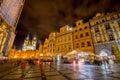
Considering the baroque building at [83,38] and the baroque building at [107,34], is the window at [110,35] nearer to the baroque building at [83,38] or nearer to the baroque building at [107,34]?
the baroque building at [107,34]

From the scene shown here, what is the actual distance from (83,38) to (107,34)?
705 centimetres

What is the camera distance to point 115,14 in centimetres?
2300

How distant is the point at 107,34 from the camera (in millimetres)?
23656

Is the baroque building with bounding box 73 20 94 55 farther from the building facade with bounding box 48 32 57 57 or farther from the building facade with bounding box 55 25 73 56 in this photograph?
the building facade with bounding box 48 32 57 57

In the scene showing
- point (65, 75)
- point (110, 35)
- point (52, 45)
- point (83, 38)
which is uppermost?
point (83, 38)

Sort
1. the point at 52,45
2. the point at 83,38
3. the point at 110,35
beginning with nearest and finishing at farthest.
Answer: the point at 110,35
the point at 83,38
the point at 52,45

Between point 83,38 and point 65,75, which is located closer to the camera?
point 65,75

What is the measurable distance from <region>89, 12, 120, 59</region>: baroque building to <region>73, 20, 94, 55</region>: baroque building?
1577mm

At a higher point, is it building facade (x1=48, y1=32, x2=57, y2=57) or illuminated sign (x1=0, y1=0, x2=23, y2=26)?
illuminated sign (x1=0, y1=0, x2=23, y2=26)

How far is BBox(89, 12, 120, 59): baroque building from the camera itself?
71.0 ft

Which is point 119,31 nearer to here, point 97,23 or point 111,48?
point 111,48

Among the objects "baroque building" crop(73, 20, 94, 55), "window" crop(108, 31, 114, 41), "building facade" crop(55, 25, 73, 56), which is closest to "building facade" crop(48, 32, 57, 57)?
"building facade" crop(55, 25, 73, 56)

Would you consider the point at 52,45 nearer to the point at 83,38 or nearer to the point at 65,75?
the point at 83,38

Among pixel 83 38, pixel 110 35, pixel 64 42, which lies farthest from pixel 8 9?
pixel 110 35
